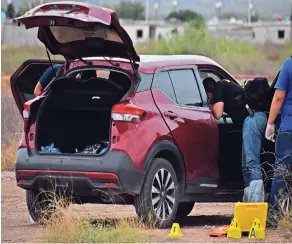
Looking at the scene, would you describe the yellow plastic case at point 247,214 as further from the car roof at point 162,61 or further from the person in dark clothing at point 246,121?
the car roof at point 162,61

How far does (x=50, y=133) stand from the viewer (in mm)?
12383

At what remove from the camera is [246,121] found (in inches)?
490

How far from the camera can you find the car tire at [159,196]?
11.6 m

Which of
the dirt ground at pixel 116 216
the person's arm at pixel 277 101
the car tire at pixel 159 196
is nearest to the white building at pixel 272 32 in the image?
the dirt ground at pixel 116 216

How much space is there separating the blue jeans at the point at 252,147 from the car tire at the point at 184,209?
1474 mm

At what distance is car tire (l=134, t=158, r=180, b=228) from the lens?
458 inches

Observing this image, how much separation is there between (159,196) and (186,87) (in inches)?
53.4

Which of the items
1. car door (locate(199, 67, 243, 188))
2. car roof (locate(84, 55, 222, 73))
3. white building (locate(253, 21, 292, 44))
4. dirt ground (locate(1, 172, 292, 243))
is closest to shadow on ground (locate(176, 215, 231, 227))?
dirt ground (locate(1, 172, 292, 243))

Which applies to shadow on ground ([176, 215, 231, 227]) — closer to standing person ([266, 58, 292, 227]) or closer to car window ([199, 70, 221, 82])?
standing person ([266, 58, 292, 227])

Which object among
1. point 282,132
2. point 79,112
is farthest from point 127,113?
point 282,132

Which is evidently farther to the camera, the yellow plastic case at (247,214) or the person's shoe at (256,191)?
the person's shoe at (256,191)

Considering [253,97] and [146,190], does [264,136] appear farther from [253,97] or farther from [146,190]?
[146,190]

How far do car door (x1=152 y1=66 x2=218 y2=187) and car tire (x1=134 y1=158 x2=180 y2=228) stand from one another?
11.8 inches

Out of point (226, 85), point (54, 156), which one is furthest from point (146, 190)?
point (226, 85)
